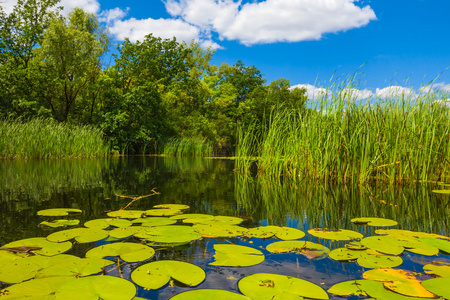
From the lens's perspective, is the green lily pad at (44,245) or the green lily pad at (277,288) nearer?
the green lily pad at (277,288)

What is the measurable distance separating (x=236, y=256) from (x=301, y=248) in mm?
328

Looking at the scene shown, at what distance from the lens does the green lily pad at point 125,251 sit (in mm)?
1124

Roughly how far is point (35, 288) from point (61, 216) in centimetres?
110

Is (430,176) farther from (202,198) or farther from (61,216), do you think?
(61,216)

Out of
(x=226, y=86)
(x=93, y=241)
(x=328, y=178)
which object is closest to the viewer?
(x=93, y=241)

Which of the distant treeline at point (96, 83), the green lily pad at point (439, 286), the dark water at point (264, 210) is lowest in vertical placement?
the dark water at point (264, 210)

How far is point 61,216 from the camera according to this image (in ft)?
6.01

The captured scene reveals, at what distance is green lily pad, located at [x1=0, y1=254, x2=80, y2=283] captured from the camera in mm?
933

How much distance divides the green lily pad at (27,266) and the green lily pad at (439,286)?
4.15 feet

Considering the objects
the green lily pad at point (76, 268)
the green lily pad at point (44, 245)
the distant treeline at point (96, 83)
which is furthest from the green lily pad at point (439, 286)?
the distant treeline at point (96, 83)

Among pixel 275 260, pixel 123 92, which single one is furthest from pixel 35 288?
pixel 123 92

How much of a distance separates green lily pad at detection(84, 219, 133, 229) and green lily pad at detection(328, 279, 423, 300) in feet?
3.90

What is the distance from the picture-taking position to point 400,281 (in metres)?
0.91

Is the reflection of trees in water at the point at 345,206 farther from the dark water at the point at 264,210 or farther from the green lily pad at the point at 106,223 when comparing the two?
the green lily pad at the point at 106,223
